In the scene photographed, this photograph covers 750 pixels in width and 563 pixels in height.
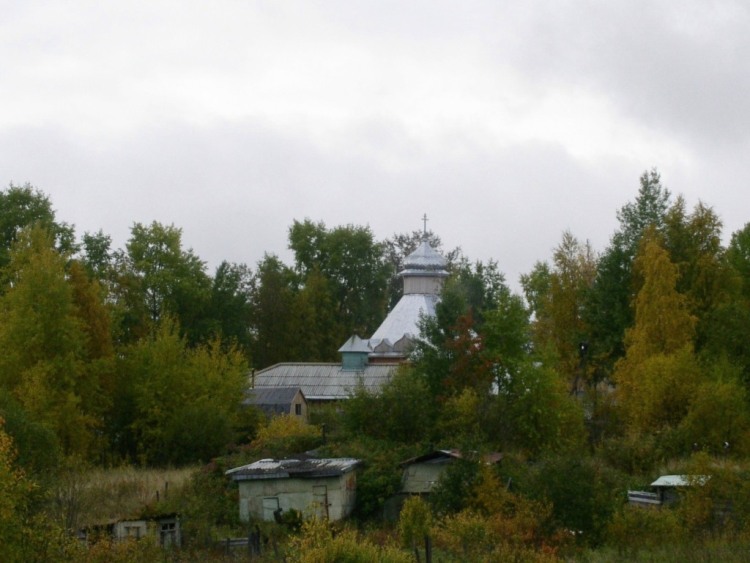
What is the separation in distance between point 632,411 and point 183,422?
15.3 m

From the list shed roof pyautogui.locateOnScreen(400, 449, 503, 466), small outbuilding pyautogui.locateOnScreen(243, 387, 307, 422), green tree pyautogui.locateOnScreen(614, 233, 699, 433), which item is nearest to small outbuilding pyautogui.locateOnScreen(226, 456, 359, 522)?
shed roof pyautogui.locateOnScreen(400, 449, 503, 466)

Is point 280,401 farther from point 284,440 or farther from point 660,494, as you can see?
point 660,494

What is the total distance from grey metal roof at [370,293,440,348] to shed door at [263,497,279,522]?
1307 inches

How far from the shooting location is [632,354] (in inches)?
1763

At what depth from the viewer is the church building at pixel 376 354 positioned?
5943 centimetres

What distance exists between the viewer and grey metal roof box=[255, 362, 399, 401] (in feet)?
194

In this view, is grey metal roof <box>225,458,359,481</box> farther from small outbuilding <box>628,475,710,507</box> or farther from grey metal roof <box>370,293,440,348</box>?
grey metal roof <box>370,293,440,348</box>

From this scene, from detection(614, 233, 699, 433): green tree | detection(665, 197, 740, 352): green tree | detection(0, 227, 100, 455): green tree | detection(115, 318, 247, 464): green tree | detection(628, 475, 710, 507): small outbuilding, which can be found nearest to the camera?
detection(628, 475, 710, 507): small outbuilding

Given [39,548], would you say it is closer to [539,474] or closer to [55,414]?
[539,474]

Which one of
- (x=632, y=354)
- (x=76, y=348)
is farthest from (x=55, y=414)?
(x=632, y=354)

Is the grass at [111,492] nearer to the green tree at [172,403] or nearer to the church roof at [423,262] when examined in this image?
the green tree at [172,403]

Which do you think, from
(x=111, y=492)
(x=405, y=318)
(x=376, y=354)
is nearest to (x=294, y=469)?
(x=111, y=492)

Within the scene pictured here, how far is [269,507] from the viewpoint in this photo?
32.5 metres

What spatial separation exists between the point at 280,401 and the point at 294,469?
64.6ft
